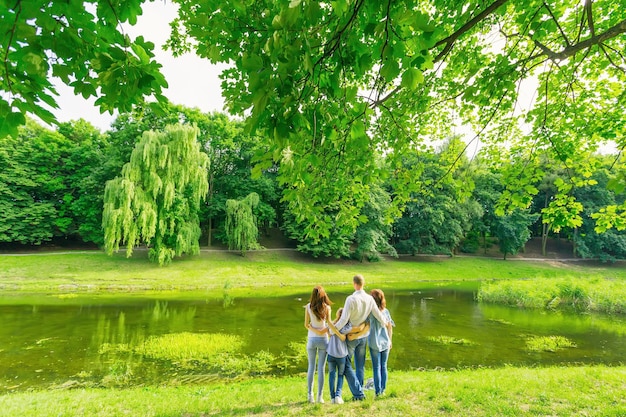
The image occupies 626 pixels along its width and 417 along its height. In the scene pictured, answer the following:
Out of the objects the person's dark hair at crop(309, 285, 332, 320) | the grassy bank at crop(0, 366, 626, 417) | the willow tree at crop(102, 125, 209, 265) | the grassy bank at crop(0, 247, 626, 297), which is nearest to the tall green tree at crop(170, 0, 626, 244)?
the person's dark hair at crop(309, 285, 332, 320)

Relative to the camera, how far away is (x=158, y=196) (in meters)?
24.2

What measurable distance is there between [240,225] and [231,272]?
4.61 meters

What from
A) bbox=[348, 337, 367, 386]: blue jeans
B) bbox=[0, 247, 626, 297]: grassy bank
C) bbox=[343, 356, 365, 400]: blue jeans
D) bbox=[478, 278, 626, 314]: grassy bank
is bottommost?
bbox=[0, 247, 626, 297]: grassy bank

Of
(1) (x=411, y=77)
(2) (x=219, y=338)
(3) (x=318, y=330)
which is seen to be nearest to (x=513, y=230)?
(2) (x=219, y=338)

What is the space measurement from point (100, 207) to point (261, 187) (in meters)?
14.4

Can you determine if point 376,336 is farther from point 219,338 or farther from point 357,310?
point 219,338

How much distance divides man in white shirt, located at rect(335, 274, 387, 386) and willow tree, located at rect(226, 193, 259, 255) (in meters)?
23.6

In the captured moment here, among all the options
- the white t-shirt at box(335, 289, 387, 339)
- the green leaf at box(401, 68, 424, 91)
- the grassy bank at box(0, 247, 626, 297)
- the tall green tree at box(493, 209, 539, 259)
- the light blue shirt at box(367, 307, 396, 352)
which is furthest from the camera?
the tall green tree at box(493, 209, 539, 259)

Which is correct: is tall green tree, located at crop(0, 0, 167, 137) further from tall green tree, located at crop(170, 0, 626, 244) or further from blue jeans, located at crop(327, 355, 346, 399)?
blue jeans, located at crop(327, 355, 346, 399)

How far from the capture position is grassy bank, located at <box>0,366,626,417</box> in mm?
5012

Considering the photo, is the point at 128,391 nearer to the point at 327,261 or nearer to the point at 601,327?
the point at 601,327

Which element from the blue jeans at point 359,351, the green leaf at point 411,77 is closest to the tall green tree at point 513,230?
the blue jeans at point 359,351

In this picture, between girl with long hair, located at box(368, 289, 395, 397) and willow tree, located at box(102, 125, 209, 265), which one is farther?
willow tree, located at box(102, 125, 209, 265)

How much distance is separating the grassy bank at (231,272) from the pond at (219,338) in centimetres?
336
